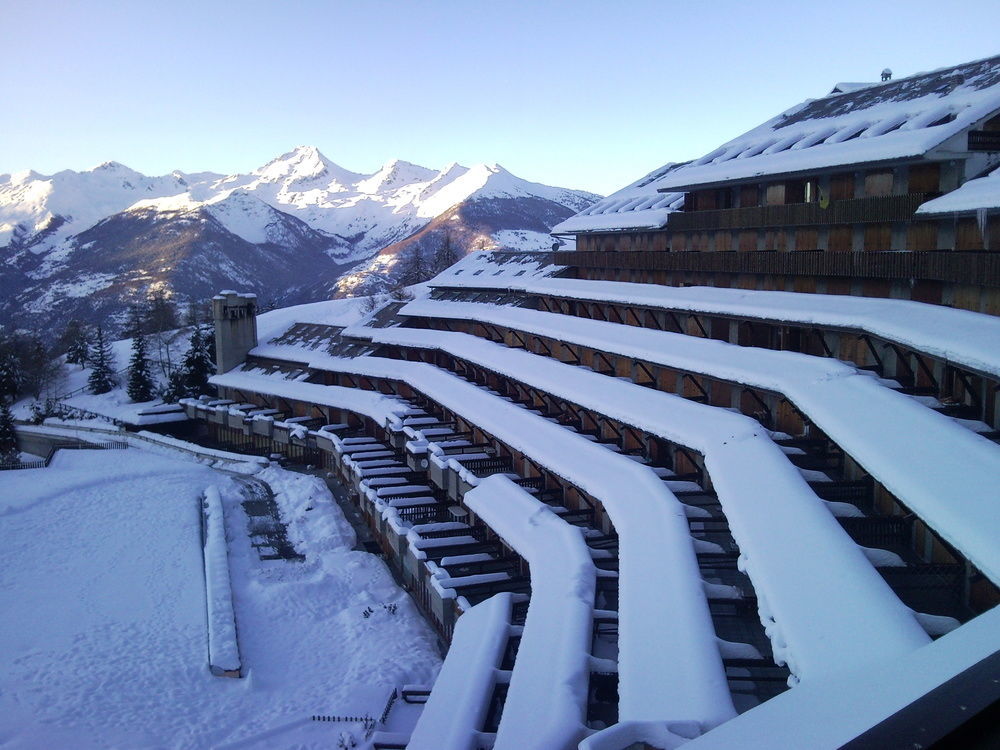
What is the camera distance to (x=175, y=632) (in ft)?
64.2

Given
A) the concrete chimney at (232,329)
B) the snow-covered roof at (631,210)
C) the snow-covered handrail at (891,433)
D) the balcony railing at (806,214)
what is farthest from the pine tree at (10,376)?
the snow-covered handrail at (891,433)

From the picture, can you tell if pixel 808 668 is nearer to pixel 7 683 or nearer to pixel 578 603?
pixel 578 603

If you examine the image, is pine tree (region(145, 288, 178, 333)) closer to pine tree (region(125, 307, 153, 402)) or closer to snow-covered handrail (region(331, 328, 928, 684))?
pine tree (region(125, 307, 153, 402))

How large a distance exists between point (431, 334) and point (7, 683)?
24326mm

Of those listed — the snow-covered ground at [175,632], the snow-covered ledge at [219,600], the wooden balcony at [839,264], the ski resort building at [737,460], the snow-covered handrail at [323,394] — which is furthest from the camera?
the snow-covered handrail at [323,394]

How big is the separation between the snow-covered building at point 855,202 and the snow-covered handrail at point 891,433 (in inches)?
163

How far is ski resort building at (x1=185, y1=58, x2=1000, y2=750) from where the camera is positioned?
26.5 feet

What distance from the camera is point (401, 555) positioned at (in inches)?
860

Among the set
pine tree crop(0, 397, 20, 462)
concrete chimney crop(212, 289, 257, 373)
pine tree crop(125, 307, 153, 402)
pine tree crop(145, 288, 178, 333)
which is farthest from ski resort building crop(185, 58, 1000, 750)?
pine tree crop(145, 288, 178, 333)

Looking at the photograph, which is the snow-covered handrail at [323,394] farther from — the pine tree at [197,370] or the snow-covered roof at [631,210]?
the snow-covered roof at [631,210]

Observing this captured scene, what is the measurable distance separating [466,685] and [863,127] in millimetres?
20797

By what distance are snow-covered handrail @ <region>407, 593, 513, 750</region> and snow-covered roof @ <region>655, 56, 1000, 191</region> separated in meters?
14.9

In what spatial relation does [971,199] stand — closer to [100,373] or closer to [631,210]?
[631,210]

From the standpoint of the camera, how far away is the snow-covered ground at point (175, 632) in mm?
15789
